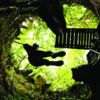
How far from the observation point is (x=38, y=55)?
267 centimetres

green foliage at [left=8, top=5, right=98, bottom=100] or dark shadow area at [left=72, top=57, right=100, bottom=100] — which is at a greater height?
green foliage at [left=8, top=5, right=98, bottom=100]

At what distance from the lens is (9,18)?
268 centimetres

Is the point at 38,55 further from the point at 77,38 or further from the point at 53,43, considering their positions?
the point at 77,38

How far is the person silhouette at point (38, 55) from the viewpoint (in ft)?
8.72

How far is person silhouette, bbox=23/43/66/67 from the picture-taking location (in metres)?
2.66

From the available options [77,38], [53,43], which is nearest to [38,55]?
[53,43]

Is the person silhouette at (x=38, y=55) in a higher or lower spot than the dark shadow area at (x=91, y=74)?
higher

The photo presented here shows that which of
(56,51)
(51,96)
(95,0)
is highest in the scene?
(95,0)

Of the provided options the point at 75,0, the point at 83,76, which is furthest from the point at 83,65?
the point at 75,0

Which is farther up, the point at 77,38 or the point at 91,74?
the point at 77,38

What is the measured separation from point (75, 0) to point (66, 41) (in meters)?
0.19

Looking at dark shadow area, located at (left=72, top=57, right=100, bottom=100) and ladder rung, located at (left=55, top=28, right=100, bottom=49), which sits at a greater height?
ladder rung, located at (left=55, top=28, right=100, bottom=49)

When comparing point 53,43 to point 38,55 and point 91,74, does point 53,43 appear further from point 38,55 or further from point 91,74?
point 91,74

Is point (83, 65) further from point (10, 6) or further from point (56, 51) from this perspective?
point (10, 6)
